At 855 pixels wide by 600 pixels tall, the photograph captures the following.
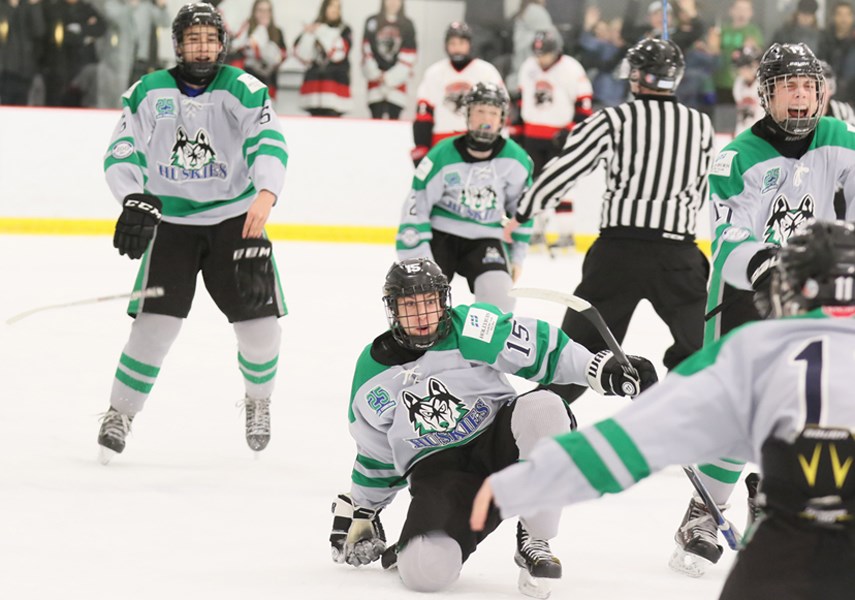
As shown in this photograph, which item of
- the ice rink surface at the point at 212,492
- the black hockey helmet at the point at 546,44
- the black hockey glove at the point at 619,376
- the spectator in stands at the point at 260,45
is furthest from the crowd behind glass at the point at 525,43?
the black hockey glove at the point at 619,376

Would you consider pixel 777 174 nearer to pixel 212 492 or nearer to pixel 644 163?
pixel 644 163

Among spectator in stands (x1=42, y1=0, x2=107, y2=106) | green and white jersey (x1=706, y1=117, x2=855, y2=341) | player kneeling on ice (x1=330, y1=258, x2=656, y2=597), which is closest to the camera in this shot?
player kneeling on ice (x1=330, y1=258, x2=656, y2=597)

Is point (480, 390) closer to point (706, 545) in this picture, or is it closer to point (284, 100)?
point (706, 545)

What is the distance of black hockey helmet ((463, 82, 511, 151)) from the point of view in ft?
17.3

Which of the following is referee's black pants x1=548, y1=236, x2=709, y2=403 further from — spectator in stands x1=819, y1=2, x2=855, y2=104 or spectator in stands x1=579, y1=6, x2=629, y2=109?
spectator in stands x1=819, y1=2, x2=855, y2=104

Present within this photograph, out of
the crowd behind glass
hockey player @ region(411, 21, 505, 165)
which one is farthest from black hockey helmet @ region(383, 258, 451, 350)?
the crowd behind glass

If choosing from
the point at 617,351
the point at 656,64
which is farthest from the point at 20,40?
the point at 617,351

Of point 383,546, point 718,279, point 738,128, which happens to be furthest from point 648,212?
point 738,128

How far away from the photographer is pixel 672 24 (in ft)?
32.8

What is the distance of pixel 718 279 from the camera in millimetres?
3305

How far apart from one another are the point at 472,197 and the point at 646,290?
1.40 meters

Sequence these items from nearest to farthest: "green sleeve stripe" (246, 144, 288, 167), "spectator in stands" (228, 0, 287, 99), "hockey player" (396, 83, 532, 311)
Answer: "green sleeve stripe" (246, 144, 288, 167) → "hockey player" (396, 83, 532, 311) → "spectator in stands" (228, 0, 287, 99)

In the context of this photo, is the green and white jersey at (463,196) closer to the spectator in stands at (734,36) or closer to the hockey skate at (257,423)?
the hockey skate at (257,423)

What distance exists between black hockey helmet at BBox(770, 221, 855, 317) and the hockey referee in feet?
6.87
